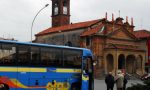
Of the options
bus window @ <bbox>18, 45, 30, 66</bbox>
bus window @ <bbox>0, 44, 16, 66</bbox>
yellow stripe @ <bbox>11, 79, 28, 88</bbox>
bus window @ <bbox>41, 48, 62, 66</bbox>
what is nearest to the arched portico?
bus window @ <bbox>41, 48, 62, 66</bbox>

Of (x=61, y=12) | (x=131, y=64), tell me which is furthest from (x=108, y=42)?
(x=61, y=12)

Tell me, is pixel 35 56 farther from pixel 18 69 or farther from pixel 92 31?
pixel 92 31

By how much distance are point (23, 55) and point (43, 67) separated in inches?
62.2

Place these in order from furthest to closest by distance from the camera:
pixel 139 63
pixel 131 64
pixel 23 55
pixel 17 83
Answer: pixel 139 63, pixel 131 64, pixel 23 55, pixel 17 83

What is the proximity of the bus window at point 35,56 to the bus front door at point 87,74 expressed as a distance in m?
3.87

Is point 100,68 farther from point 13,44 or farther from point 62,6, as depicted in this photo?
point 13,44

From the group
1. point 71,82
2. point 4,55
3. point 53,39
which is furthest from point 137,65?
point 4,55

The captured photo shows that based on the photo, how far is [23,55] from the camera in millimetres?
19375

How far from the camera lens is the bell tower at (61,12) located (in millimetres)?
87188

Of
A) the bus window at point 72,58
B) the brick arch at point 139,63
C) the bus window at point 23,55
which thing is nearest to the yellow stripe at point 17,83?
the bus window at point 23,55

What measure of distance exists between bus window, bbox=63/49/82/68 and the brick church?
4395cm

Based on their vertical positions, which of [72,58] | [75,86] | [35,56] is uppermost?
[35,56]

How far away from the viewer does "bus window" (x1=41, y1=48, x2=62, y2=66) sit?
20516mm

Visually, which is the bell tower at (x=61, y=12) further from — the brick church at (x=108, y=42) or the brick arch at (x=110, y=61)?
the brick arch at (x=110, y=61)
